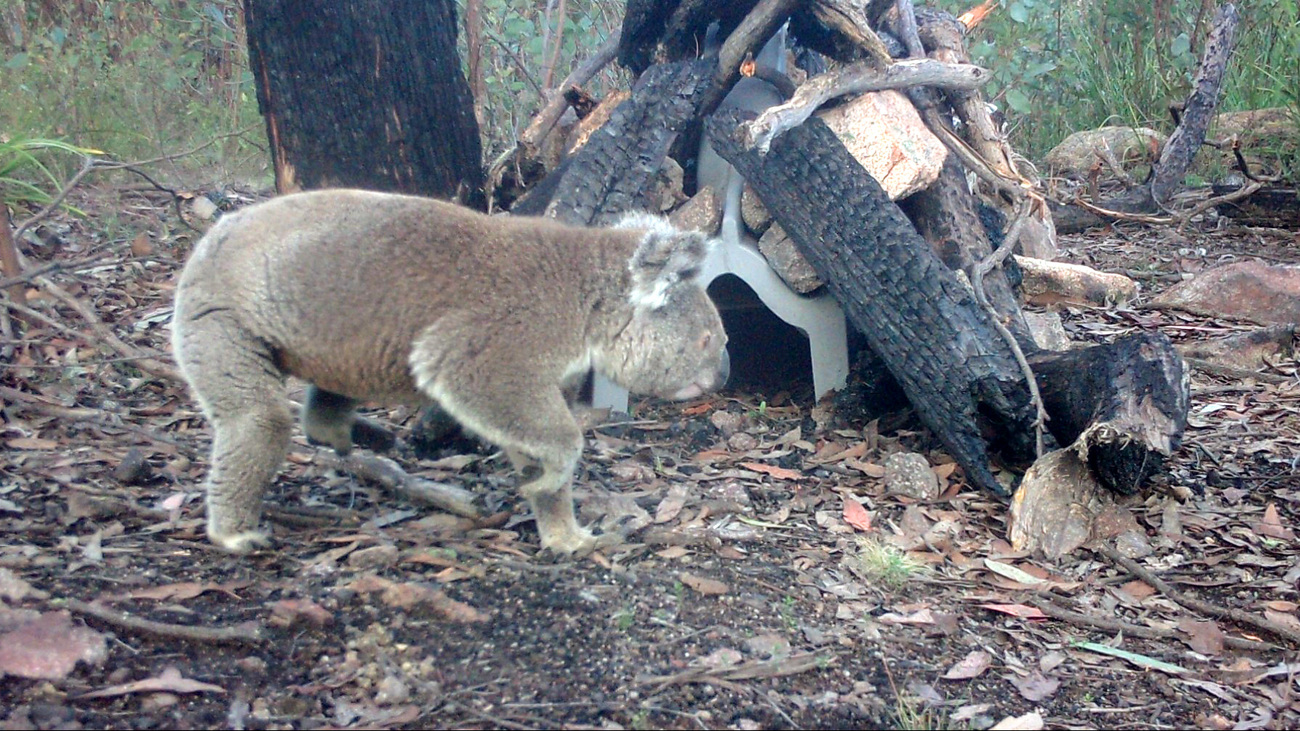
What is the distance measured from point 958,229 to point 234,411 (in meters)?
3.20

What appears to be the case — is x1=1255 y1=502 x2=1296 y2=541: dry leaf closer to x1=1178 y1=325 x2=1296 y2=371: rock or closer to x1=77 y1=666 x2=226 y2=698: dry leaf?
x1=1178 y1=325 x2=1296 y2=371: rock

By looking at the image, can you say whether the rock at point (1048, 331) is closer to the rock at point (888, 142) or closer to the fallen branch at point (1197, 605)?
the rock at point (888, 142)

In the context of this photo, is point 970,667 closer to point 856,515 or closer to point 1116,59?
point 856,515

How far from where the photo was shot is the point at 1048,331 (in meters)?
4.88

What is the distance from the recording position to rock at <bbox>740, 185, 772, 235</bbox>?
15.7 ft

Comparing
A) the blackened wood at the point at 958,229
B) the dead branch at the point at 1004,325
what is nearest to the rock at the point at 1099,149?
the blackened wood at the point at 958,229

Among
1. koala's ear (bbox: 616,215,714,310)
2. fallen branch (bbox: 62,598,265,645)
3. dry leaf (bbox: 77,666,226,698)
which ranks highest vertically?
koala's ear (bbox: 616,215,714,310)

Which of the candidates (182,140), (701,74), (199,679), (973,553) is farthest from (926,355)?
(182,140)

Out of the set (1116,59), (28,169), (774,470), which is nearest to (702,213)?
(774,470)

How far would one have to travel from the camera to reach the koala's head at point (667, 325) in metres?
3.07

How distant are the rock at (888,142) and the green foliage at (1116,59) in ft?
12.9

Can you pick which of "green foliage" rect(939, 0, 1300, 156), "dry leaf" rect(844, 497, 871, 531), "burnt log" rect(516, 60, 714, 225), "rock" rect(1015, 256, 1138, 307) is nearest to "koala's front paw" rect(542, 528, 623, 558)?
"dry leaf" rect(844, 497, 871, 531)

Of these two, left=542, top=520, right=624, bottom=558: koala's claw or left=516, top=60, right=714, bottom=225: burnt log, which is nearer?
left=542, top=520, right=624, bottom=558: koala's claw

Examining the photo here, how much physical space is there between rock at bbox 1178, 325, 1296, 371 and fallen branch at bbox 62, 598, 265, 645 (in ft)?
14.9
